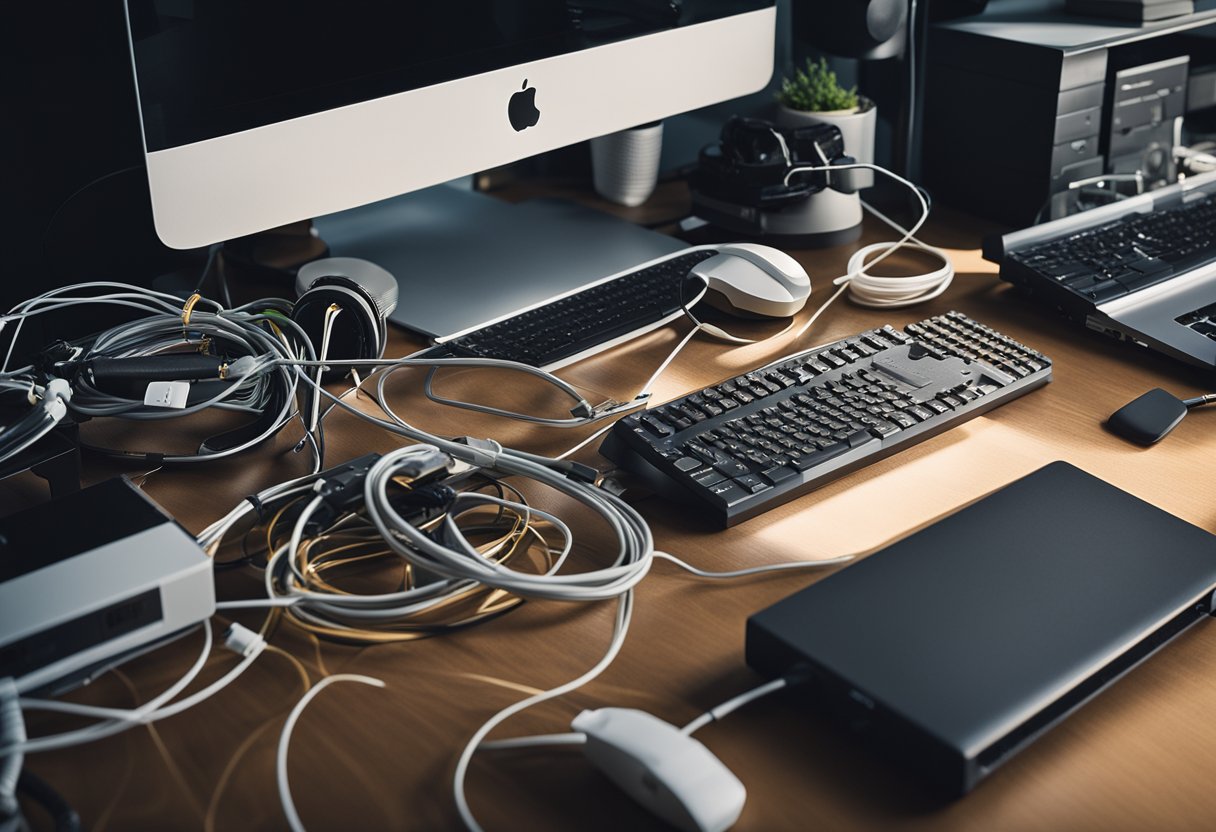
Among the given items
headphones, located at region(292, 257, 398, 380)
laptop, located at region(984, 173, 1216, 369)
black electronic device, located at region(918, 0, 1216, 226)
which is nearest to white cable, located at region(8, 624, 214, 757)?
headphones, located at region(292, 257, 398, 380)

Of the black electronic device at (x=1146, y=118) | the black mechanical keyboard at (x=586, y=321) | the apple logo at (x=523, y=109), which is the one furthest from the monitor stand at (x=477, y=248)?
the black electronic device at (x=1146, y=118)

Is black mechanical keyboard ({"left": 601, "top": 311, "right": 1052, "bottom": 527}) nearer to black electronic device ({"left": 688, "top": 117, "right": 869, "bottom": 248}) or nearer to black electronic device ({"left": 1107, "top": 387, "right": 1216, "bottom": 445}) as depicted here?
black electronic device ({"left": 1107, "top": 387, "right": 1216, "bottom": 445})

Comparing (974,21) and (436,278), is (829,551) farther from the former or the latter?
(974,21)

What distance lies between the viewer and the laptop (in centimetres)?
101

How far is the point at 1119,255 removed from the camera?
3.64 feet

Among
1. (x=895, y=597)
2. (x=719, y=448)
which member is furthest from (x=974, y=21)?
(x=895, y=597)

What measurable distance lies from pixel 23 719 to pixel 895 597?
480 mm

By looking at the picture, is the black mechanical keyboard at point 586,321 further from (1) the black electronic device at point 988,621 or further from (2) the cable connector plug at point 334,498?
(1) the black electronic device at point 988,621

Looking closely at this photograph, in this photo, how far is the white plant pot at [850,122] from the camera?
129 centimetres

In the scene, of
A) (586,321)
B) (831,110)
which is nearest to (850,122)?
(831,110)

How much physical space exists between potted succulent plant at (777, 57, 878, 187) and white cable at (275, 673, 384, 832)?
885 mm

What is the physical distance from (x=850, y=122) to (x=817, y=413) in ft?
1.82

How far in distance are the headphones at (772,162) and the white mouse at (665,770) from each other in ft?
2.47

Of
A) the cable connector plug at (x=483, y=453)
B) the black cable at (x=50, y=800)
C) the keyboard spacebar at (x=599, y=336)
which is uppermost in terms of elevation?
the cable connector plug at (x=483, y=453)
